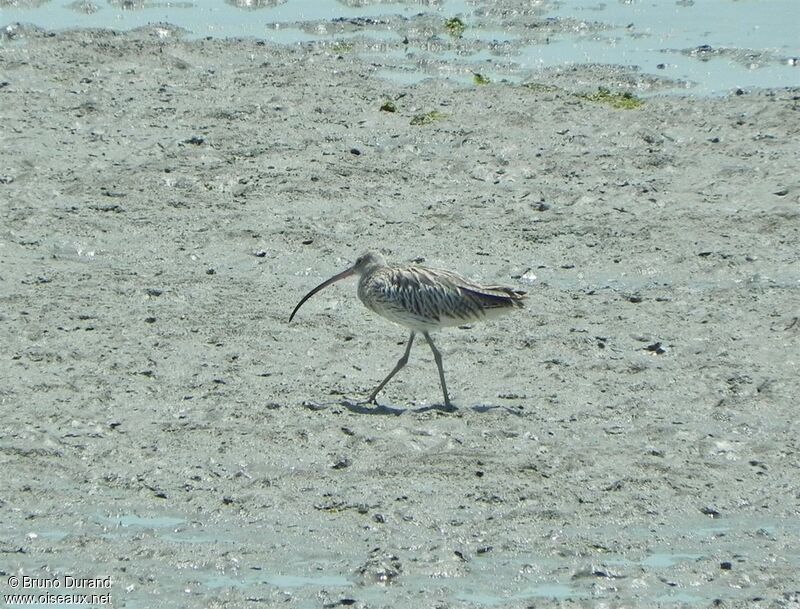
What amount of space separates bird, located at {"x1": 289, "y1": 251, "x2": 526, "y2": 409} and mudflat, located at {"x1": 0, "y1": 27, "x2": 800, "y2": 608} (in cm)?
38

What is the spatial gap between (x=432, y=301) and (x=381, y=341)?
97cm

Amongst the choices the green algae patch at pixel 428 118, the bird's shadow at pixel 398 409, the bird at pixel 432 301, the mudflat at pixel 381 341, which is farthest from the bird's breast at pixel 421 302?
the green algae patch at pixel 428 118

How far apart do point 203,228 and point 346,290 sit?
142 centimetres

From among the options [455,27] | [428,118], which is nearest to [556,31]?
[455,27]

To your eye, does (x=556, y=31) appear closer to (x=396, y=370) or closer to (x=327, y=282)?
(x=327, y=282)

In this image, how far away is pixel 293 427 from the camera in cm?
902

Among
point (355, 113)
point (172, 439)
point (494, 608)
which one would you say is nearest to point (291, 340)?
point (172, 439)

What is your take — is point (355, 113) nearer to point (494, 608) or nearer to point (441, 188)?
point (441, 188)

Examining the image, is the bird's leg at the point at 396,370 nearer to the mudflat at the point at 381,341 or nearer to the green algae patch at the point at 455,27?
the mudflat at the point at 381,341

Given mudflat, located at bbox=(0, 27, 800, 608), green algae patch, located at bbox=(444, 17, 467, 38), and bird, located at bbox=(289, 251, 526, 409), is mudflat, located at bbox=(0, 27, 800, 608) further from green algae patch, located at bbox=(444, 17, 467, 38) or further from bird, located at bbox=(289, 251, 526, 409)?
green algae patch, located at bbox=(444, 17, 467, 38)

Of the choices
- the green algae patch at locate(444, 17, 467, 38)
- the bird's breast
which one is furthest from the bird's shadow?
the green algae patch at locate(444, 17, 467, 38)

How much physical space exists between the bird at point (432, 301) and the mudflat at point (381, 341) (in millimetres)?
378

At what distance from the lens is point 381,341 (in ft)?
34.5

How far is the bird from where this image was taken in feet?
31.6
